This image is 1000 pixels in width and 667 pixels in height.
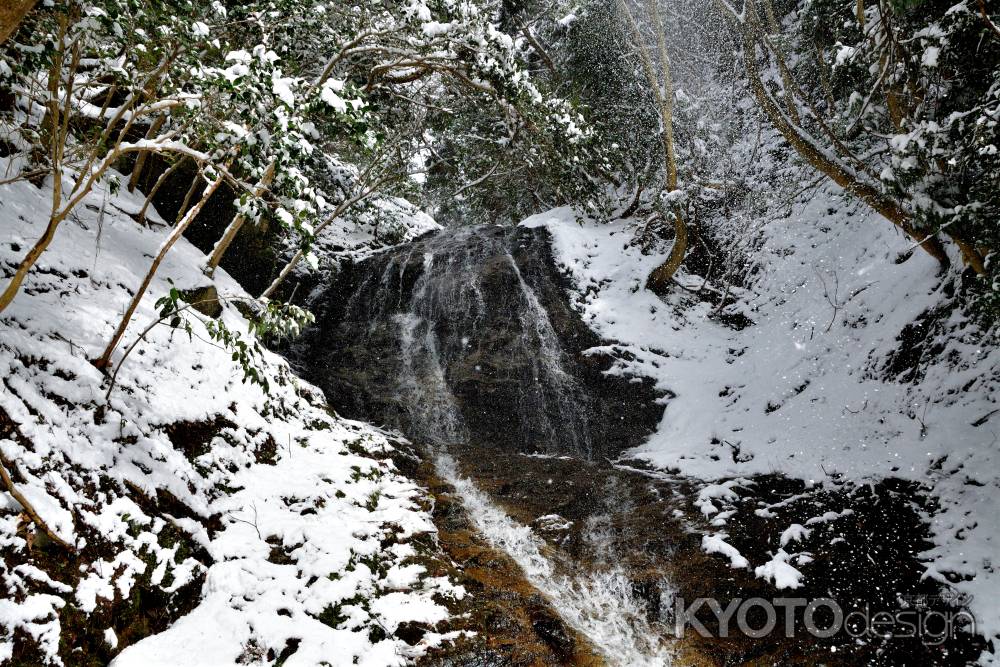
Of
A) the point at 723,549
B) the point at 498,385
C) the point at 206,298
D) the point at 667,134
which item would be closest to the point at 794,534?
the point at 723,549

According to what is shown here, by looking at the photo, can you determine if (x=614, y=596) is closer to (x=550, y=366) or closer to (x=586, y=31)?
(x=550, y=366)

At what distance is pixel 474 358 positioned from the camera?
12.8 meters

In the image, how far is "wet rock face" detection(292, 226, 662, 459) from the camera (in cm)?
1148

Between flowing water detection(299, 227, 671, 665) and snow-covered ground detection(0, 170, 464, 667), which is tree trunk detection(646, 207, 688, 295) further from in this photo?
snow-covered ground detection(0, 170, 464, 667)

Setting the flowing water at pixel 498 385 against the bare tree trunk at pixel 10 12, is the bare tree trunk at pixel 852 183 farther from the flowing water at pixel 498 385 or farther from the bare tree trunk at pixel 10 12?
the bare tree trunk at pixel 10 12

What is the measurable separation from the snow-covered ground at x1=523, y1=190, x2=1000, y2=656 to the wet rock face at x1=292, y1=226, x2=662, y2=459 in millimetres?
854

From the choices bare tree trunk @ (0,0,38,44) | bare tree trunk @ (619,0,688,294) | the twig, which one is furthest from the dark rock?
bare tree trunk @ (619,0,688,294)

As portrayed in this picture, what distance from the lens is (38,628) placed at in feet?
10.8

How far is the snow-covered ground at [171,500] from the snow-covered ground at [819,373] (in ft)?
14.3

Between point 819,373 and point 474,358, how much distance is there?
705 centimetres

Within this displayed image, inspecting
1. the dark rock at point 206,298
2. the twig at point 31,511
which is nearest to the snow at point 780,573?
the twig at point 31,511

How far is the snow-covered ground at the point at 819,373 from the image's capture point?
20.9 ft

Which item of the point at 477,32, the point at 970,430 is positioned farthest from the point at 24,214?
the point at 970,430

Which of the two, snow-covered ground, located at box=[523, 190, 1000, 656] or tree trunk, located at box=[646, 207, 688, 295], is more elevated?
tree trunk, located at box=[646, 207, 688, 295]
